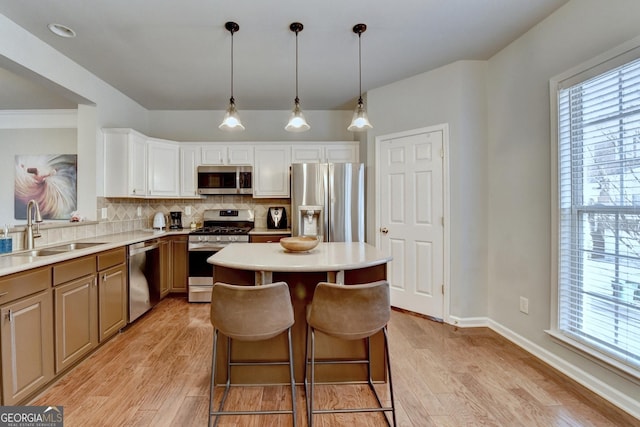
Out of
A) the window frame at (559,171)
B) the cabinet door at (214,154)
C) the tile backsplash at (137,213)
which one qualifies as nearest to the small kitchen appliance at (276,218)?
the tile backsplash at (137,213)

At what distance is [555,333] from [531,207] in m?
0.98

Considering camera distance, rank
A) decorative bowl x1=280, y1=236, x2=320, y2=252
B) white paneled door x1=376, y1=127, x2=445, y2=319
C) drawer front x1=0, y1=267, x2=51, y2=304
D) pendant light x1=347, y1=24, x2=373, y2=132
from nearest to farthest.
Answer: drawer front x1=0, y1=267, x2=51, y2=304 < decorative bowl x1=280, y1=236, x2=320, y2=252 < pendant light x1=347, y1=24, x2=373, y2=132 < white paneled door x1=376, y1=127, x2=445, y2=319

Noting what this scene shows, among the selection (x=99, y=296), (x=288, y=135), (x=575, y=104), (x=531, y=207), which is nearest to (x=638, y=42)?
(x=575, y=104)

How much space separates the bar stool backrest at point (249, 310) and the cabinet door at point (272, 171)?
2.54 metres

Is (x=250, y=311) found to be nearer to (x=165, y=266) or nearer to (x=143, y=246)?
(x=143, y=246)

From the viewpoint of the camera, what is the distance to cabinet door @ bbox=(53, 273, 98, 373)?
6.36 ft

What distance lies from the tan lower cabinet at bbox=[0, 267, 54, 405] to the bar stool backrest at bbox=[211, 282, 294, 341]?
120 centimetres

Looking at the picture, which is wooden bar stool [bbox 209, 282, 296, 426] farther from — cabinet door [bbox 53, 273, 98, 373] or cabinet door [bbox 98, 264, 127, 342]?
cabinet door [bbox 98, 264, 127, 342]

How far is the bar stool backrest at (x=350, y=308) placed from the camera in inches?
58.1

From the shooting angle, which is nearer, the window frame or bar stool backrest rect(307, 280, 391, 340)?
bar stool backrest rect(307, 280, 391, 340)

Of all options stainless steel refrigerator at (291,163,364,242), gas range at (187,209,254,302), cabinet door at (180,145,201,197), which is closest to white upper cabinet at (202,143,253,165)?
cabinet door at (180,145,201,197)

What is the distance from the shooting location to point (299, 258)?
1807 millimetres

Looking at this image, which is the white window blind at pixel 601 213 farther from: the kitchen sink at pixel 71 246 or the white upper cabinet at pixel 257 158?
the kitchen sink at pixel 71 246

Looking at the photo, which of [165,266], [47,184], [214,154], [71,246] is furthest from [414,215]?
[47,184]
